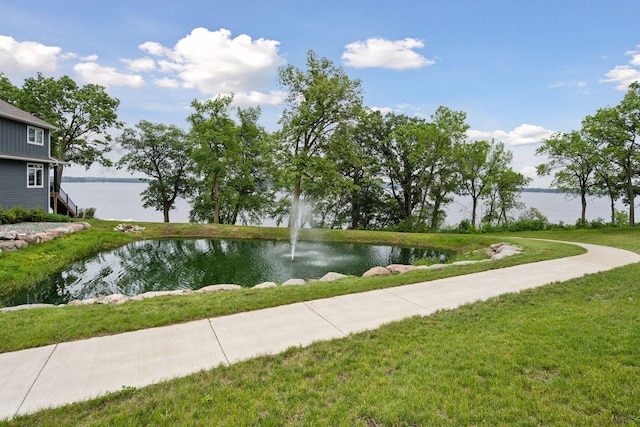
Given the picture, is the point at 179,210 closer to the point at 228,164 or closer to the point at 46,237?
the point at 228,164

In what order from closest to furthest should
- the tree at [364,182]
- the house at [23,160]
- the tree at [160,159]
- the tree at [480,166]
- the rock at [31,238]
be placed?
the rock at [31,238] → the house at [23,160] → the tree at [364,182] → the tree at [480,166] → the tree at [160,159]

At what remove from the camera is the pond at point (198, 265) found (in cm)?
862

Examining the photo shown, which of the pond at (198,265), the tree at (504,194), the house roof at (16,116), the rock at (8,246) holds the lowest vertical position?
the pond at (198,265)

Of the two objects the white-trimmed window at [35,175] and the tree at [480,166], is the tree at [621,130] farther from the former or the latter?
the white-trimmed window at [35,175]

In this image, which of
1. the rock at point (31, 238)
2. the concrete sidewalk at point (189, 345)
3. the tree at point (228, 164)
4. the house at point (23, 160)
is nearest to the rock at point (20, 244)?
the rock at point (31, 238)

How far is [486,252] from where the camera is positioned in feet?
42.5

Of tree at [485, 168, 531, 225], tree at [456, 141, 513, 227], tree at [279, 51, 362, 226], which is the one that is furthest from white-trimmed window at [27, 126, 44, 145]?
tree at [485, 168, 531, 225]

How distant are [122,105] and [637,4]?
2925 cm

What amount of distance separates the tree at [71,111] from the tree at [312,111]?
14.8 meters

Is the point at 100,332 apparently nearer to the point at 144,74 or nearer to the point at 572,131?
the point at 144,74

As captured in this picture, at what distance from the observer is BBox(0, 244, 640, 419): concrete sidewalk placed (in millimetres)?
2965

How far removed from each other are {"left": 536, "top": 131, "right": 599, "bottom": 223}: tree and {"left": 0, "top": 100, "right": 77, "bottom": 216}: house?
32519mm

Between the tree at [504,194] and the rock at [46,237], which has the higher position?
the tree at [504,194]

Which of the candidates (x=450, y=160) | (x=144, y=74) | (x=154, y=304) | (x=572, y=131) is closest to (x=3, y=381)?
(x=154, y=304)
